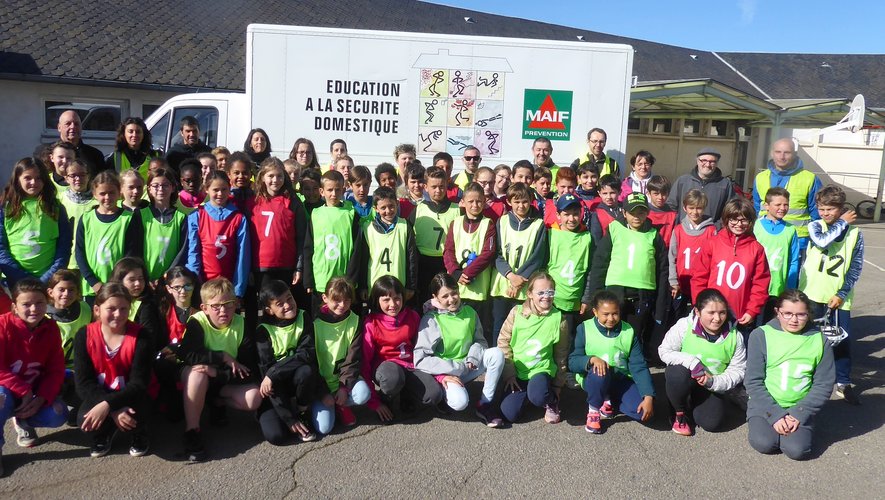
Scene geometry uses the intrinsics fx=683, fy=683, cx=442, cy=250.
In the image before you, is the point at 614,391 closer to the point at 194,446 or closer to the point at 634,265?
the point at 634,265

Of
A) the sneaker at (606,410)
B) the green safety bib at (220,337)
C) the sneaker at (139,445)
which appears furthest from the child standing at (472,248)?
the sneaker at (139,445)

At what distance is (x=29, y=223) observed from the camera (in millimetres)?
4914

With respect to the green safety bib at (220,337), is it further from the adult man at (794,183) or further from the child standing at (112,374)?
the adult man at (794,183)

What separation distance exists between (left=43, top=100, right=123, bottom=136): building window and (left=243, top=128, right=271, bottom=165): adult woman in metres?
11.7

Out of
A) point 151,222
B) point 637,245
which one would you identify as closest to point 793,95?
point 637,245

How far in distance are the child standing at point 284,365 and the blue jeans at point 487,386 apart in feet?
3.08

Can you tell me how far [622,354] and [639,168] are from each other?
8.52 ft

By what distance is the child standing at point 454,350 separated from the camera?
473cm

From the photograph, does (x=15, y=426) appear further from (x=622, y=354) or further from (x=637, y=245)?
(x=637, y=245)

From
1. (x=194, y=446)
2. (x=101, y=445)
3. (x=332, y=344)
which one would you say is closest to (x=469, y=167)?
(x=332, y=344)

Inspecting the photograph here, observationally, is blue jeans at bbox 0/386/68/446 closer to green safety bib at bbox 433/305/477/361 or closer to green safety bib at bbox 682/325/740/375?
green safety bib at bbox 433/305/477/361

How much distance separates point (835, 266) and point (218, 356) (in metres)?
4.80

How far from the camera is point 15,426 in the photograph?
429 cm

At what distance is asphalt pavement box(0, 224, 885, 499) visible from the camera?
3.76 m
